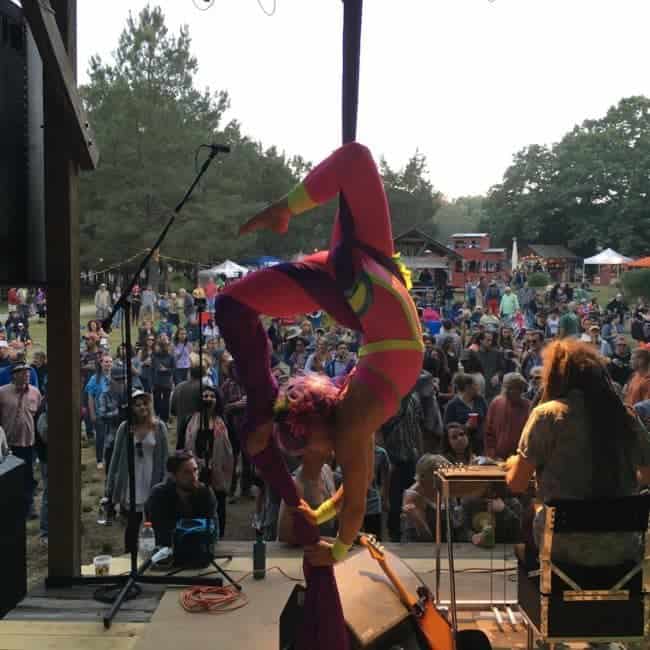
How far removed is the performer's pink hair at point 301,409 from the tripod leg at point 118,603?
4.38 ft

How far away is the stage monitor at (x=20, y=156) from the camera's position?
324 centimetres

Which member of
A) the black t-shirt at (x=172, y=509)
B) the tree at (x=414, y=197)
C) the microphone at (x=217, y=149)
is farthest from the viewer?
the tree at (x=414, y=197)

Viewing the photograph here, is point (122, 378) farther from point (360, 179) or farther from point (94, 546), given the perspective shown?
point (360, 179)

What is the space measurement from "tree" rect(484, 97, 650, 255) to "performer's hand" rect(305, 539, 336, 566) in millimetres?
41507

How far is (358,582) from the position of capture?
3.16 metres

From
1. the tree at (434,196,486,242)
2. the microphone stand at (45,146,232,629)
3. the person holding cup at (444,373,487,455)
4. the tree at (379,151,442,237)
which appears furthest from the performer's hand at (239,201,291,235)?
the tree at (434,196,486,242)

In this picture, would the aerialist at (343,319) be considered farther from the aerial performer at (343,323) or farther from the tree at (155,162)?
the tree at (155,162)

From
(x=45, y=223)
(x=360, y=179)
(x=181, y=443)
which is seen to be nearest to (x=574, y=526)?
(x=360, y=179)

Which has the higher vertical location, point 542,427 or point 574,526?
point 542,427

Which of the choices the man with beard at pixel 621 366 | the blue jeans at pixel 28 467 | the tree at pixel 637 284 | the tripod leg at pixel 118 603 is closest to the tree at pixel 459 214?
the tree at pixel 637 284

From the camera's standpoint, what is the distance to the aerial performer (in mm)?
2611

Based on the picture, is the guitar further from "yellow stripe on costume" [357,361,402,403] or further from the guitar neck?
"yellow stripe on costume" [357,361,402,403]

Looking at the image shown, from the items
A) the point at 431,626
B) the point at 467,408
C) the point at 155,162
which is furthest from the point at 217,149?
the point at 155,162

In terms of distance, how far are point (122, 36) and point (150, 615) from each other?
82.6 feet
